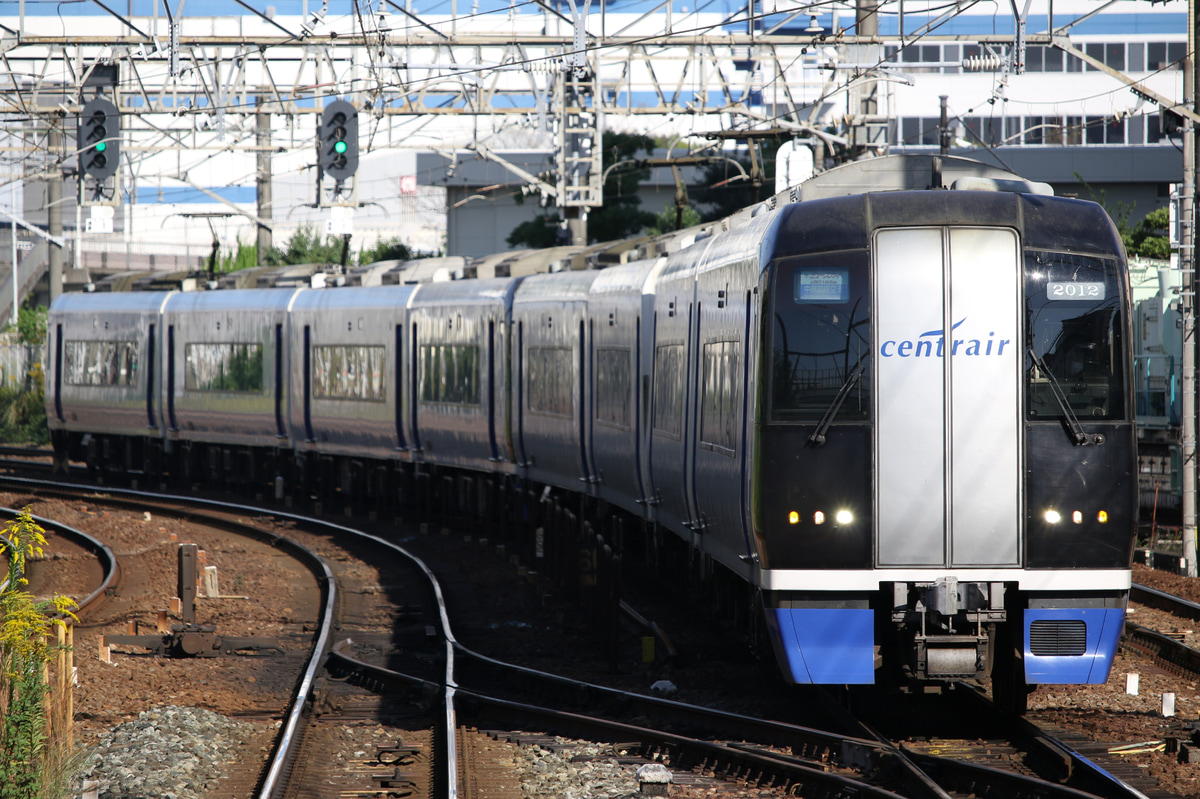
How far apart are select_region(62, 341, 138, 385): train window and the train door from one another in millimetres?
21065

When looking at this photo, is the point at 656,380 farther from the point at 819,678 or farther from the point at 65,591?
the point at 65,591

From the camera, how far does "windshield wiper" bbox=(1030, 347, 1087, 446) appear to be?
25.8ft

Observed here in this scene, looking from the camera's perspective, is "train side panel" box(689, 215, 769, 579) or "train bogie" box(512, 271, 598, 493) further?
"train bogie" box(512, 271, 598, 493)

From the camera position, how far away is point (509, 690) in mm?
10375

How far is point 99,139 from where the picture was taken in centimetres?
2638

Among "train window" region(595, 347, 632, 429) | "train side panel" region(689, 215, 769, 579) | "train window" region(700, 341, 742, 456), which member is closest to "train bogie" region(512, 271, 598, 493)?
"train window" region(595, 347, 632, 429)

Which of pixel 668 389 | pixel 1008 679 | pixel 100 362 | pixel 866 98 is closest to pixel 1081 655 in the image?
pixel 1008 679

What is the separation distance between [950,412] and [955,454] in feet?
0.70

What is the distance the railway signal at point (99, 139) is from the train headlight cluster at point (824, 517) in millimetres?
21047

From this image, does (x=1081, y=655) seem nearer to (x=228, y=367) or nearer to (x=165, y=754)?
(x=165, y=754)

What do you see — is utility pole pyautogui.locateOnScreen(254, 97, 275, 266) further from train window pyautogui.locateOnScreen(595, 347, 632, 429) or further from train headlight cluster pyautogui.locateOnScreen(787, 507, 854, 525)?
Result: train headlight cluster pyautogui.locateOnScreen(787, 507, 854, 525)

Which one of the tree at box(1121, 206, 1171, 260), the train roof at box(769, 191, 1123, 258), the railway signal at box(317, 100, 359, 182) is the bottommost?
the train roof at box(769, 191, 1123, 258)

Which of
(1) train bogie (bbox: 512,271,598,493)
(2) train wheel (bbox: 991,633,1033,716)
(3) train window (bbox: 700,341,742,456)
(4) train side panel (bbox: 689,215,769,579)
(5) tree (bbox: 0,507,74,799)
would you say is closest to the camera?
(5) tree (bbox: 0,507,74,799)

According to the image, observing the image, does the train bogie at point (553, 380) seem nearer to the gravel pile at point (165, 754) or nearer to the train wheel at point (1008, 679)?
the gravel pile at point (165, 754)
